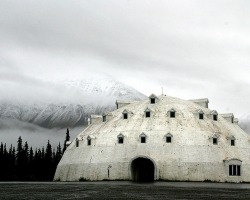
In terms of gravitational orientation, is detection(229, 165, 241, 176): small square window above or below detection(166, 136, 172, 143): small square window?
below

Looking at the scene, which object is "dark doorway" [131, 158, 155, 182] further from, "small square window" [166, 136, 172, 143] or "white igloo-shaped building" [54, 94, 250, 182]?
"small square window" [166, 136, 172, 143]

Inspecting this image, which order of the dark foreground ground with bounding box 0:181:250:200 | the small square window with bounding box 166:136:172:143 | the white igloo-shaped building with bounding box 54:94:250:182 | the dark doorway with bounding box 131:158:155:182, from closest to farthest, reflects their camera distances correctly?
the dark foreground ground with bounding box 0:181:250:200, the white igloo-shaped building with bounding box 54:94:250:182, the small square window with bounding box 166:136:172:143, the dark doorway with bounding box 131:158:155:182

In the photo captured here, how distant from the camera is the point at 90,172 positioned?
77250 mm

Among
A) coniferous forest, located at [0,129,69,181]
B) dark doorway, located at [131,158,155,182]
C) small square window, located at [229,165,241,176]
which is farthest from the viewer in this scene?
coniferous forest, located at [0,129,69,181]

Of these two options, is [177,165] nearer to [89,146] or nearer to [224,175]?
[224,175]

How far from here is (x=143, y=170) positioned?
80312mm

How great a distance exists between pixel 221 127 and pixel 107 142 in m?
21.5

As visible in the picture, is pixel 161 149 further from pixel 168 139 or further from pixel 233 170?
pixel 233 170

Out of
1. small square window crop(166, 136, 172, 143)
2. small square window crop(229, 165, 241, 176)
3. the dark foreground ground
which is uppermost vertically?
small square window crop(166, 136, 172, 143)

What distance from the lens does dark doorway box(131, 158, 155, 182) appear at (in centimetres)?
7744

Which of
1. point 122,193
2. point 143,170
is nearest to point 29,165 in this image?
point 143,170

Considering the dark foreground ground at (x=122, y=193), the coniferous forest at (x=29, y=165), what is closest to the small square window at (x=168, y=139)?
the dark foreground ground at (x=122, y=193)

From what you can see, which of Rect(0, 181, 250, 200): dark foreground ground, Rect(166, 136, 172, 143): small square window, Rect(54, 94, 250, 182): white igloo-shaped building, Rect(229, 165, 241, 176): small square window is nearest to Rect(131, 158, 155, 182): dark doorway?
Rect(54, 94, 250, 182): white igloo-shaped building

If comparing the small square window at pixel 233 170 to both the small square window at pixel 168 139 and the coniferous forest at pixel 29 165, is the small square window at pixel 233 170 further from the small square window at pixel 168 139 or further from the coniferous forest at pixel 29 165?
the coniferous forest at pixel 29 165
